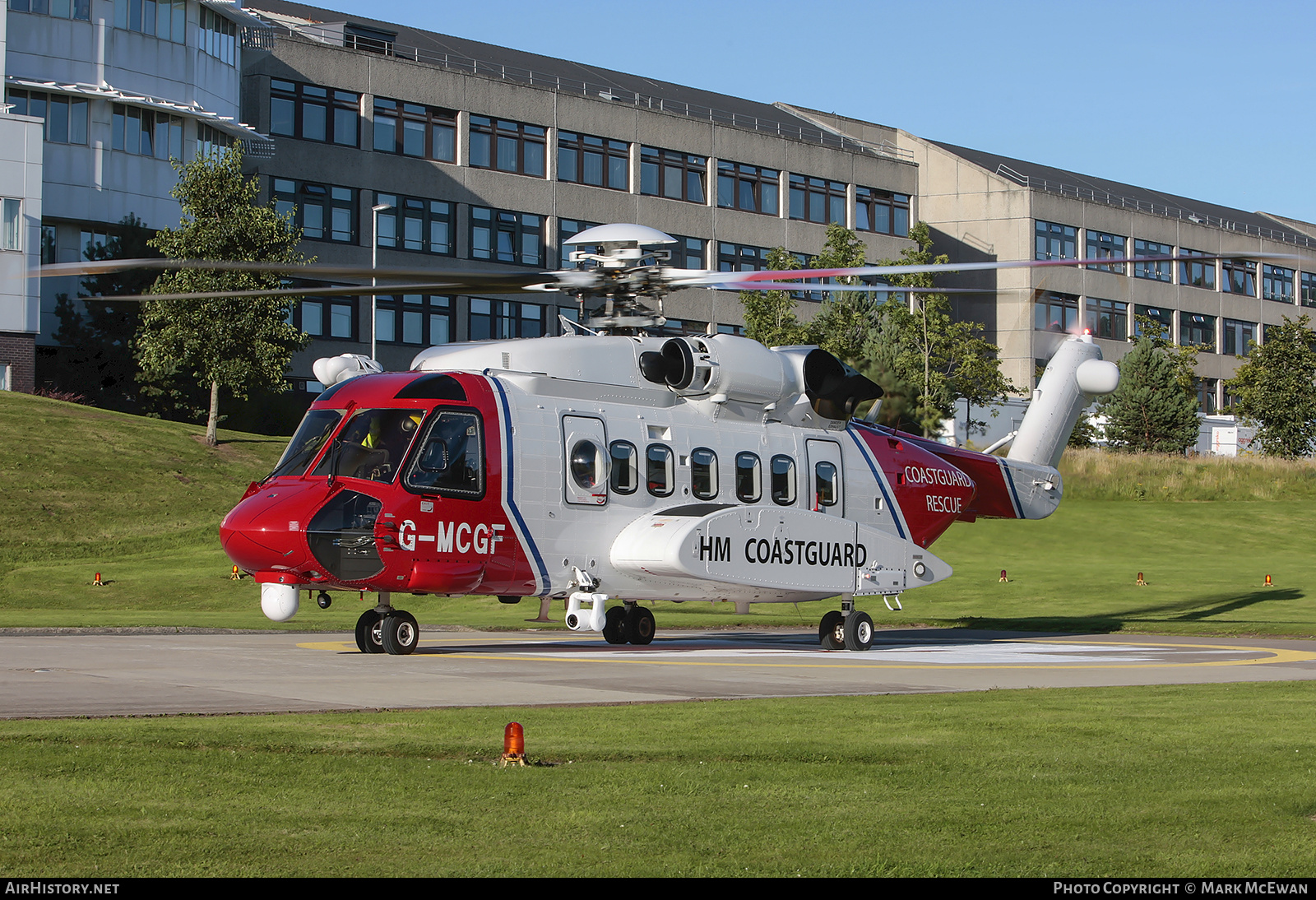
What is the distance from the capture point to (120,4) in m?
62.4

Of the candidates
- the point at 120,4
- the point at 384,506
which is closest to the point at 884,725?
the point at 384,506

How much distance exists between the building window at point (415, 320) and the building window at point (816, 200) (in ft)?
81.1

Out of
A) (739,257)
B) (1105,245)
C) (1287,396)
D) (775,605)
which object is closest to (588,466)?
(775,605)

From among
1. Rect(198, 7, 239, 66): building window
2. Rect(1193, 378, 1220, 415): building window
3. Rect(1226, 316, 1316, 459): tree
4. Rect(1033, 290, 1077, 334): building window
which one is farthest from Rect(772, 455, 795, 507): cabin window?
Rect(1193, 378, 1220, 415): building window

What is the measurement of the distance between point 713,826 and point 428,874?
1.69 metres

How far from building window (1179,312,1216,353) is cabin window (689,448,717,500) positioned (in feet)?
314

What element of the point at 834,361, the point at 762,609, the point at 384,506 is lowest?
the point at 762,609

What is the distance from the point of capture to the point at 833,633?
2389 centimetres

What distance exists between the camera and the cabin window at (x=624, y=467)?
Answer: 21641 mm

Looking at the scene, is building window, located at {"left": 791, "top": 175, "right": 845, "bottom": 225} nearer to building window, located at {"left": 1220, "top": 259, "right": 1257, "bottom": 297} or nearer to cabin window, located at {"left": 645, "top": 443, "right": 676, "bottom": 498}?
building window, located at {"left": 1220, "top": 259, "right": 1257, "bottom": 297}

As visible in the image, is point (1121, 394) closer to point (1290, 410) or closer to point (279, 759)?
point (1290, 410)

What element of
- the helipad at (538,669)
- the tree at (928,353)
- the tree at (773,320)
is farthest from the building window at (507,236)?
the helipad at (538,669)

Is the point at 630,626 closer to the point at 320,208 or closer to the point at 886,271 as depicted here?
the point at 886,271

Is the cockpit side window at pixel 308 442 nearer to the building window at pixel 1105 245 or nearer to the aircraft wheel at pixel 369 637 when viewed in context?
the aircraft wheel at pixel 369 637
